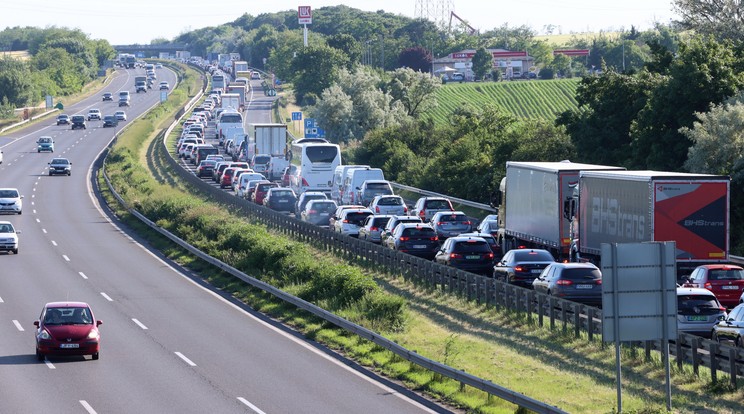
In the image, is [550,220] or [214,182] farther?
[214,182]

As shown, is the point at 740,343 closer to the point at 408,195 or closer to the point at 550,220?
the point at 550,220

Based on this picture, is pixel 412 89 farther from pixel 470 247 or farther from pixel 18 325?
pixel 18 325

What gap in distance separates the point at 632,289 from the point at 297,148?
56968mm

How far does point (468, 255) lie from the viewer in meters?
39.6

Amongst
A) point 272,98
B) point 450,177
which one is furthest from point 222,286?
point 272,98

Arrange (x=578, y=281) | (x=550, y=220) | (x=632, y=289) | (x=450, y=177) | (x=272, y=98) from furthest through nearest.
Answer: (x=272, y=98) → (x=450, y=177) → (x=550, y=220) → (x=578, y=281) → (x=632, y=289)

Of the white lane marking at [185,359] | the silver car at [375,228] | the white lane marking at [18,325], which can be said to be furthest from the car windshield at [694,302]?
the silver car at [375,228]

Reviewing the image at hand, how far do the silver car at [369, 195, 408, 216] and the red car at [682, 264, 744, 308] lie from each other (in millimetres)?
24112

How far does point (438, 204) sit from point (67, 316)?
96.5ft

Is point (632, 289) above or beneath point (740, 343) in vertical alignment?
above

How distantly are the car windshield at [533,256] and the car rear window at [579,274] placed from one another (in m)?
3.91

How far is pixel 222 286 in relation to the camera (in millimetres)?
40938

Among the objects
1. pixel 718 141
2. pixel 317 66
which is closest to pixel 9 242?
pixel 718 141

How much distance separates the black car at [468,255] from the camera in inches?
1554
